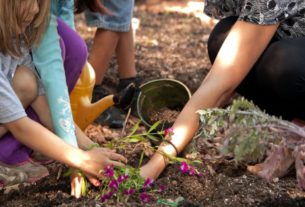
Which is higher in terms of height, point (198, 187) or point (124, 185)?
point (124, 185)

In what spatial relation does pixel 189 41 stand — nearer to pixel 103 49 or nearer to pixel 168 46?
pixel 168 46

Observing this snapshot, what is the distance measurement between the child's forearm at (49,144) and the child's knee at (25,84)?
0.21 m

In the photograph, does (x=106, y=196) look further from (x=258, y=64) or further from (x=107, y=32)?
(x=107, y=32)

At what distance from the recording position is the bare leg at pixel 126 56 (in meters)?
3.38

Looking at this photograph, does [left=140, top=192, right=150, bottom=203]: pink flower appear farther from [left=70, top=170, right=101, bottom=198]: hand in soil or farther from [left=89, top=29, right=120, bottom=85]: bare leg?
[left=89, top=29, right=120, bottom=85]: bare leg

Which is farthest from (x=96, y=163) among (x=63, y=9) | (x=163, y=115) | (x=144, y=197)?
(x=63, y=9)

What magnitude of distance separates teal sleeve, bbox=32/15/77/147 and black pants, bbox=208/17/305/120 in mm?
800

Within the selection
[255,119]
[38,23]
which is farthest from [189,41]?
[255,119]

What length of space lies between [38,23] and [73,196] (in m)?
0.61

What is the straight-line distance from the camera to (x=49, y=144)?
6.57 feet

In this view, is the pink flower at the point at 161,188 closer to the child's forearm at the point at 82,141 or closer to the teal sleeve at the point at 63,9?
the child's forearm at the point at 82,141

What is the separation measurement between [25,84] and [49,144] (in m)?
0.32

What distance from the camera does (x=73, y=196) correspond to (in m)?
2.05

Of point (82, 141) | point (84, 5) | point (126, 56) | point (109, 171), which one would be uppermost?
point (84, 5)
